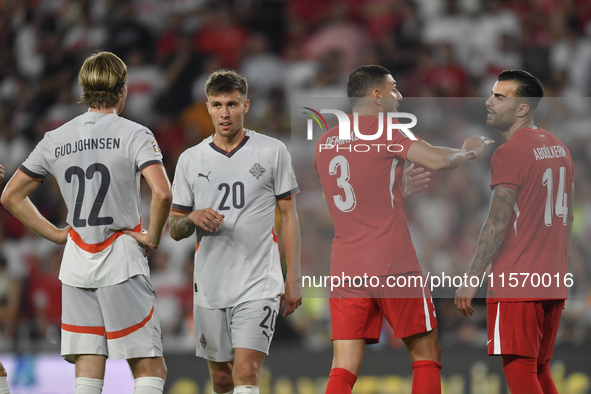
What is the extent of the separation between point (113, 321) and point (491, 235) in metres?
2.31

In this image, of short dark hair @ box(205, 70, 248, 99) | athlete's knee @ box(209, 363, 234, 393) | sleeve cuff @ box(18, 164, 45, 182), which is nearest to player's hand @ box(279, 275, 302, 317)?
athlete's knee @ box(209, 363, 234, 393)

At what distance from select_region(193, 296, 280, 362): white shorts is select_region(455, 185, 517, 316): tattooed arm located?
1174 mm

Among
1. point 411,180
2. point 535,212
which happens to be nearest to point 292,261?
point 411,180

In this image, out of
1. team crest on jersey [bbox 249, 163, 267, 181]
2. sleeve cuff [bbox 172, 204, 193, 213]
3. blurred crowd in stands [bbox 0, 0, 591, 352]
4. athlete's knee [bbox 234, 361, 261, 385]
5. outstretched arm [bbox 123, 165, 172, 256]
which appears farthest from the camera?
blurred crowd in stands [bbox 0, 0, 591, 352]

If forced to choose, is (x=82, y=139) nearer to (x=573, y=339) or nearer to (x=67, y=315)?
(x=67, y=315)

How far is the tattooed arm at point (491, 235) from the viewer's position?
440cm

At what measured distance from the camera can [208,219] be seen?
4.26 metres

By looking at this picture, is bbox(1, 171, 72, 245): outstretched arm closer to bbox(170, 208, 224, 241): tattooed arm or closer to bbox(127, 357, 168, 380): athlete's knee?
bbox(170, 208, 224, 241): tattooed arm

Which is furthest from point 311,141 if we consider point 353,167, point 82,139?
point 82,139

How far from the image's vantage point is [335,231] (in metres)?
4.61

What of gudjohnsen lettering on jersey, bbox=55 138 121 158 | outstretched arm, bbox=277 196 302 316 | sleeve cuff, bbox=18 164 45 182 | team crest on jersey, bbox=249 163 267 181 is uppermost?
gudjohnsen lettering on jersey, bbox=55 138 121 158

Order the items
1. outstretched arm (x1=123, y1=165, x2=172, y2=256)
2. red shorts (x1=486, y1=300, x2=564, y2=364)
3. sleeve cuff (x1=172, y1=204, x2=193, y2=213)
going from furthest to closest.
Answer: sleeve cuff (x1=172, y1=204, x2=193, y2=213) → red shorts (x1=486, y1=300, x2=564, y2=364) → outstretched arm (x1=123, y1=165, x2=172, y2=256)

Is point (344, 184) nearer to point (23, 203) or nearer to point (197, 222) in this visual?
point (197, 222)

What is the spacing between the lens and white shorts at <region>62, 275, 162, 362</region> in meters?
4.09
